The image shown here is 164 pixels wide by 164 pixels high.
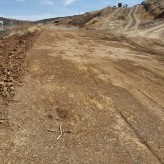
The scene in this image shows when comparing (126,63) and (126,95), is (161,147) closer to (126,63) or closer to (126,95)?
(126,95)

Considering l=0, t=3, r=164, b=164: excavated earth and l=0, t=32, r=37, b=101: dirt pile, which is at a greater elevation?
l=0, t=32, r=37, b=101: dirt pile

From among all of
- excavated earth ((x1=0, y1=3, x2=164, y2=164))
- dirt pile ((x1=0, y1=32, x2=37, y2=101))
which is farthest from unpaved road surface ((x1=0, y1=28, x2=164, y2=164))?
dirt pile ((x1=0, y1=32, x2=37, y2=101))

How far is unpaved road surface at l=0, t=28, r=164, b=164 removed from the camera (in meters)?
6.18

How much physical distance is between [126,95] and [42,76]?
299cm

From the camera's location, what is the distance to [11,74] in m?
11.0

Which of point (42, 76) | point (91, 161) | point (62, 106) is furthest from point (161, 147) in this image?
point (42, 76)

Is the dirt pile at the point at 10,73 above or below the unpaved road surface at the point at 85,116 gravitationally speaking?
above

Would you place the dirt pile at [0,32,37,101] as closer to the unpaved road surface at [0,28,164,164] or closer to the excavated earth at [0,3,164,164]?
the excavated earth at [0,3,164,164]

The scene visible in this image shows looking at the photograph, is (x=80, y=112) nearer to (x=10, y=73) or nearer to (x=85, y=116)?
(x=85, y=116)

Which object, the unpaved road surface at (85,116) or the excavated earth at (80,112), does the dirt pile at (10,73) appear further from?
the unpaved road surface at (85,116)

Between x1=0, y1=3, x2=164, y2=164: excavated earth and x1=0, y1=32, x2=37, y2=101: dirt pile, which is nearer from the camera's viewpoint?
x1=0, y1=3, x2=164, y2=164: excavated earth

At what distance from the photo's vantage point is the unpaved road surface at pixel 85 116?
A: 618 cm

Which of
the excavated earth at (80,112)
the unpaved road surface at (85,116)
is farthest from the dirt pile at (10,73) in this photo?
the unpaved road surface at (85,116)

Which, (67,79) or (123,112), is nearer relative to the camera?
(123,112)
